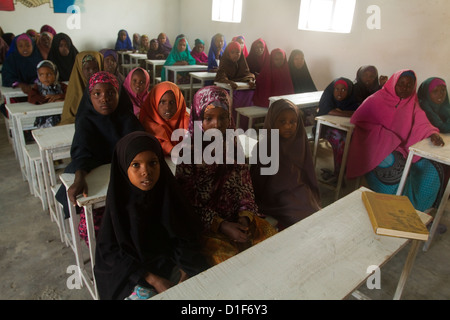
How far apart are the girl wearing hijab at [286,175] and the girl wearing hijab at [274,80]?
2.70m

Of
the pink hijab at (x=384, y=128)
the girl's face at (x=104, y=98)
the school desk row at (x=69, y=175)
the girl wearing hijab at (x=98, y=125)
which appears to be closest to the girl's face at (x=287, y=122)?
the school desk row at (x=69, y=175)

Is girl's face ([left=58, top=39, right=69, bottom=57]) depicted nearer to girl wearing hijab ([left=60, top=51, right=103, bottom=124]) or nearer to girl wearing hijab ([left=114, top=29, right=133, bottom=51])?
girl wearing hijab ([left=60, top=51, right=103, bottom=124])

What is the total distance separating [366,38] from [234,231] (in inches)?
163

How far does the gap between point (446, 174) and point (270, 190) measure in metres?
1.64

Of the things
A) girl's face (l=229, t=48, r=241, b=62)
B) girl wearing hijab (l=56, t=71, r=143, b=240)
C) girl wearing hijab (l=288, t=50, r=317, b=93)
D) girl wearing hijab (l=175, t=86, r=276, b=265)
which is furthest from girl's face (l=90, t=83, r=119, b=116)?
girl wearing hijab (l=288, t=50, r=317, b=93)

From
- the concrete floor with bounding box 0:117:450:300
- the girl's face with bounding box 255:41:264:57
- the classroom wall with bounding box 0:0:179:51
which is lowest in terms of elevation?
the concrete floor with bounding box 0:117:450:300

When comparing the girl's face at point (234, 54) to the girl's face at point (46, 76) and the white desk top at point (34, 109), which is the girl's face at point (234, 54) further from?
the white desk top at point (34, 109)

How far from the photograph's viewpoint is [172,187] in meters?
1.47

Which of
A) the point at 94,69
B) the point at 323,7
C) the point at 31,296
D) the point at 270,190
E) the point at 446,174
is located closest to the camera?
the point at 31,296

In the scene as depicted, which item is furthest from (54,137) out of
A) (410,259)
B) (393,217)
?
(410,259)

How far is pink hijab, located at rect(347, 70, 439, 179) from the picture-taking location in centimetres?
292

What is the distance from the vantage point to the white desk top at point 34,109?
2570mm
